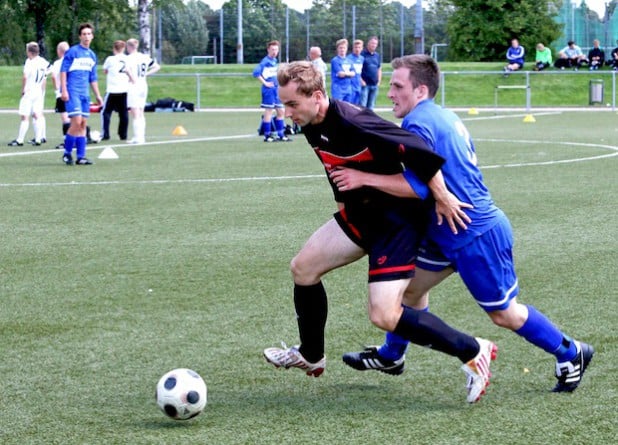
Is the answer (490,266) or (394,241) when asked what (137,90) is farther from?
(490,266)

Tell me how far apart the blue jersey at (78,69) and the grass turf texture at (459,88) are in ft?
72.4

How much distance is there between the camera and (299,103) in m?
5.00

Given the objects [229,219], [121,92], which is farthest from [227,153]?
[229,219]

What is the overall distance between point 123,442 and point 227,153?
14.9 metres

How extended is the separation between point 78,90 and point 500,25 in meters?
37.4

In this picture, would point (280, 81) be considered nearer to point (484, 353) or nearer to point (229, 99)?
point (484, 353)

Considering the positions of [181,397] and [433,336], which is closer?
[181,397]

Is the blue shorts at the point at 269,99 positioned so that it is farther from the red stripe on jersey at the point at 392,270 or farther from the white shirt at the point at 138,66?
the red stripe on jersey at the point at 392,270

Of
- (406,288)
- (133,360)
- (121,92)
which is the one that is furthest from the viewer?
(121,92)

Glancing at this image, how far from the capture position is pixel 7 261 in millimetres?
8758

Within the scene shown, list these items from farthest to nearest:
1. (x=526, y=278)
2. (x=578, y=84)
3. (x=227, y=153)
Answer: (x=578, y=84) < (x=227, y=153) < (x=526, y=278)

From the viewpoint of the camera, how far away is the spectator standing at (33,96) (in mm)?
21844

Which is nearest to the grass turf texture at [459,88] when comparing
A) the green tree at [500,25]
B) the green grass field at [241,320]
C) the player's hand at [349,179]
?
the green tree at [500,25]

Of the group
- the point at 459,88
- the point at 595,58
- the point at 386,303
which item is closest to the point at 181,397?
the point at 386,303
